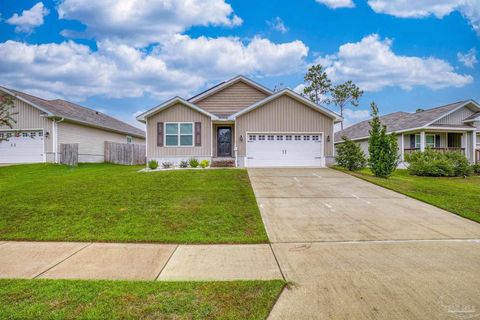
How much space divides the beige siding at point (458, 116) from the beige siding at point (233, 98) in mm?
14229

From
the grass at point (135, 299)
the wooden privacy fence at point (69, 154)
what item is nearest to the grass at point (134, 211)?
the grass at point (135, 299)

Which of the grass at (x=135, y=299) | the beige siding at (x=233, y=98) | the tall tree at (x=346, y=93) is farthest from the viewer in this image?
the tall tree at (x=346, y=93)

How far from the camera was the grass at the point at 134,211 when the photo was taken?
253 inches

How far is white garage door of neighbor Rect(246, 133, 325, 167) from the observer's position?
17.9m

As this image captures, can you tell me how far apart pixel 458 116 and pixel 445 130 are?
1839mm

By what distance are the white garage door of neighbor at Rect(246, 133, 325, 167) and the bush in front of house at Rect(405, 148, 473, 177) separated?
6.33 meters

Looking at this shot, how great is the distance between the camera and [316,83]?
1486 inches

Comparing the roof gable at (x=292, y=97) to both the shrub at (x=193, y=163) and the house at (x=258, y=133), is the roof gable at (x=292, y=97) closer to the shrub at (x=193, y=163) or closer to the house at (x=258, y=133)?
the house at (x=258, y=133)

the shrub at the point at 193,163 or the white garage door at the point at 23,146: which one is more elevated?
the white garage door at the point at 23,146

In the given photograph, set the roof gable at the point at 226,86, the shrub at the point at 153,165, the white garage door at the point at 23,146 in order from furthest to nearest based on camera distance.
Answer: the roof gable at the point at 226,86 → the white garage door at the point at 23,146 → the shrub at the point at 153,165

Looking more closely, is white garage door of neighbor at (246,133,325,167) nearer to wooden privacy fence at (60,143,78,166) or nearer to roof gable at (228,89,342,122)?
roof gable at (228,89,342,122)

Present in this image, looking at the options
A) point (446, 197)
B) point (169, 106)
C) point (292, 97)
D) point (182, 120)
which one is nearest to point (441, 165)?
point (446, 197)

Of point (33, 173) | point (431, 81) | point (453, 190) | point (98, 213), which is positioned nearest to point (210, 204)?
point (98, 213)

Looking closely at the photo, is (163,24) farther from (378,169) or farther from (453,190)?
(453,190)
